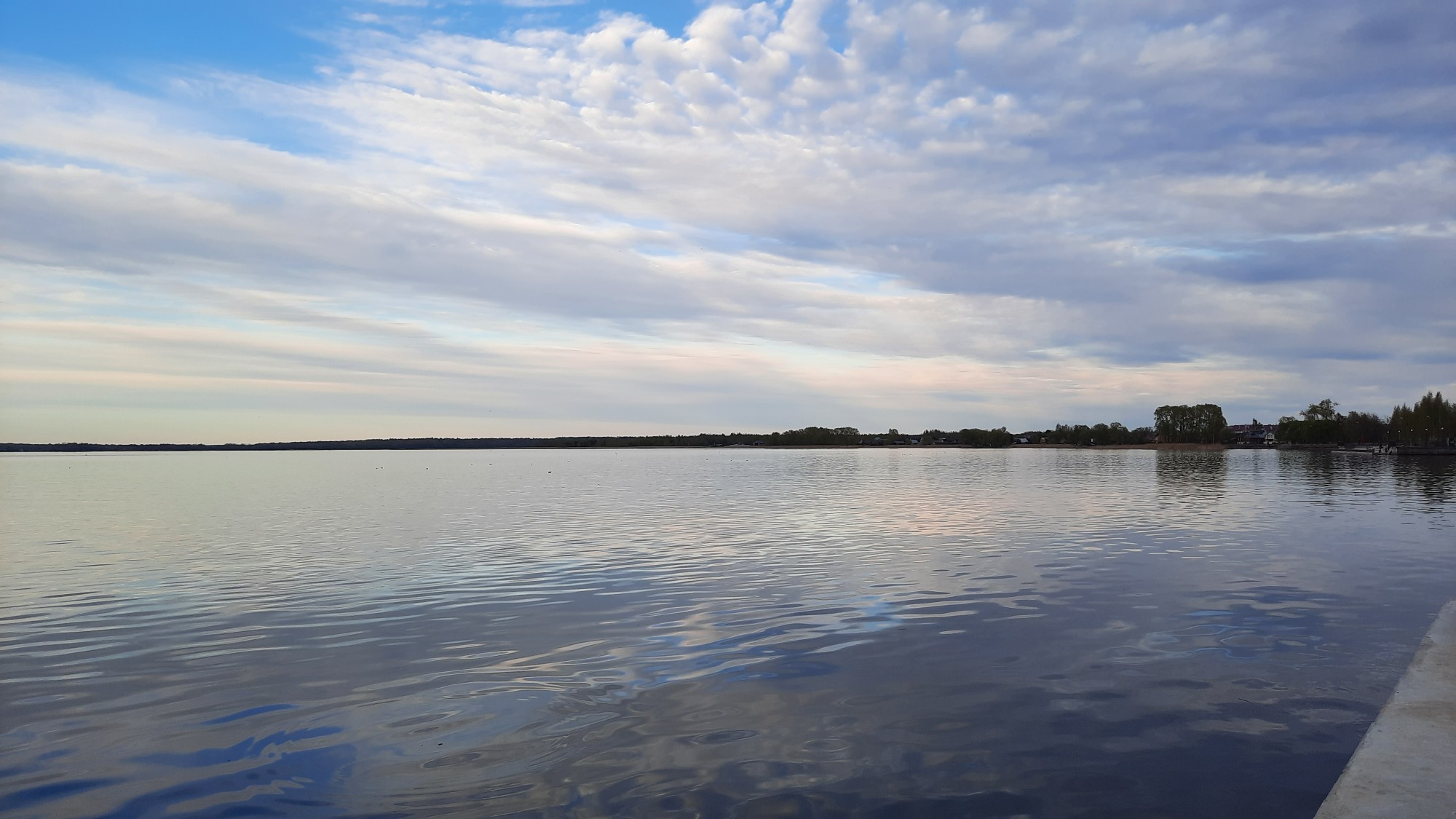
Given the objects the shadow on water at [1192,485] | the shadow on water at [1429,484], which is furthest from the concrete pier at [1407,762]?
the shadow on water at [1429,484]

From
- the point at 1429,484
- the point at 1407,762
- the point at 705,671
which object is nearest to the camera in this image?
the point at 1407,762

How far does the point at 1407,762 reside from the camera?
28.6ft

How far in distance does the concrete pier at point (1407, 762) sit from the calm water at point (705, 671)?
1.98 feet

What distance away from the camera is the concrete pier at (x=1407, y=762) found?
25.0ft

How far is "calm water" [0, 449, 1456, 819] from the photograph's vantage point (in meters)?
9.46

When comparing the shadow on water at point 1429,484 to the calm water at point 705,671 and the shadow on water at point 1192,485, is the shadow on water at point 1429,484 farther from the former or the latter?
the calm water at point 705,671

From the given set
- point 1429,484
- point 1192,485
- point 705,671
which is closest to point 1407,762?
point 705,671

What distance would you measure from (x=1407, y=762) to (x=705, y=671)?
9.31 meters

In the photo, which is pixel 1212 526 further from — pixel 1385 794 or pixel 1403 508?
pixel 1385 794

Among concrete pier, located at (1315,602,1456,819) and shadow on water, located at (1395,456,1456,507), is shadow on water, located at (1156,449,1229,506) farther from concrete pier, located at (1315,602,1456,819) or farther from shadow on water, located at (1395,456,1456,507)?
concrete pier, located at (1315,602,1456,819)

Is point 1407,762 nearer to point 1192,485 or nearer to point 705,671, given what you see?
point 705,671

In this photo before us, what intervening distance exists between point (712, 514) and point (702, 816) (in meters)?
35.9

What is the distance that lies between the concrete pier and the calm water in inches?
23.7

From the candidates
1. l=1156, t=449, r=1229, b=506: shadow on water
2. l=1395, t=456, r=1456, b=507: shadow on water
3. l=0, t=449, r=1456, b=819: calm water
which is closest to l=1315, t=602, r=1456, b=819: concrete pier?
l=0, t=449, r=1456, b=819: calm water
